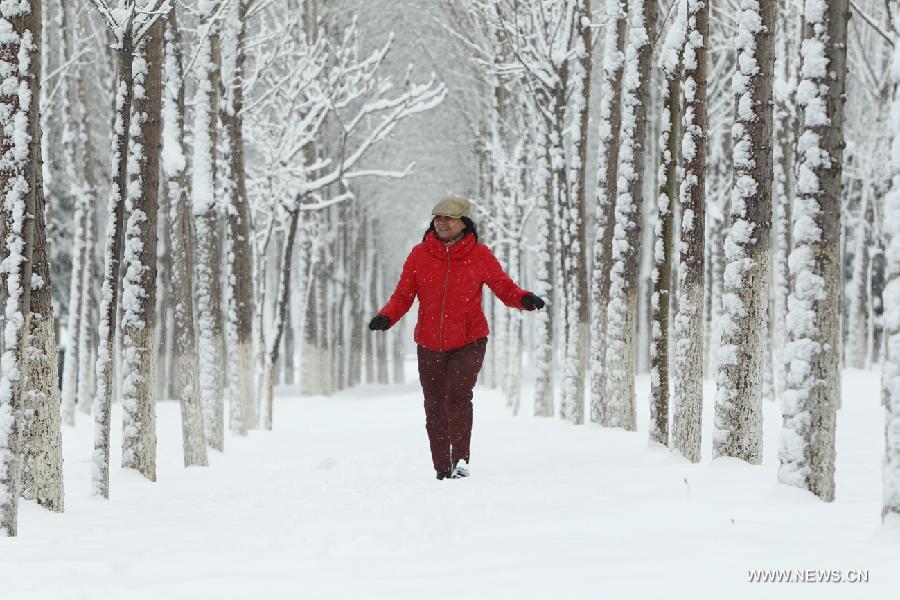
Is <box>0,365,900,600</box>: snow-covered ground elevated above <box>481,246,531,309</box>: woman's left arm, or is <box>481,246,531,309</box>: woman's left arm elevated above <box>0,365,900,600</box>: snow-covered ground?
<box>481,246,531,309</box>: woman's left arm

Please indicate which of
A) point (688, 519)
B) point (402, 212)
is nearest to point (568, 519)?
point (688, 519)

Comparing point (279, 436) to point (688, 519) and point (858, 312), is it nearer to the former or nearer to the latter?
point (688, 519)

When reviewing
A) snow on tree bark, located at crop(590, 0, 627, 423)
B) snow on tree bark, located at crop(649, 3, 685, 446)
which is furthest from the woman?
snow on tree bark, located at crop(590, 0, 627, 423)

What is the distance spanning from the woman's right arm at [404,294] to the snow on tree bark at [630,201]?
3284 mm

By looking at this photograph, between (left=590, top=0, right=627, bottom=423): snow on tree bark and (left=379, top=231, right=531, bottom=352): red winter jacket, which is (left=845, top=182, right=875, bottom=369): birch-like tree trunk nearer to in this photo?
(left=590, top=0, right=627, bottom=423): snow on tree bark

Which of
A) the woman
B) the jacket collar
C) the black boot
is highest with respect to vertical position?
the jacket collar

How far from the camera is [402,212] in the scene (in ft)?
131

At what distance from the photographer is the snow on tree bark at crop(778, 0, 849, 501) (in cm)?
461

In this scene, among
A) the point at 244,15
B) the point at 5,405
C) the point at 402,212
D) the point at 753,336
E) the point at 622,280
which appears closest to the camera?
the point at 5,405

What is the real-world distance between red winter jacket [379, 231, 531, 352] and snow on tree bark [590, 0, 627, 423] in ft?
13.9

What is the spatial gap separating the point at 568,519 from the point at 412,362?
2750 inches

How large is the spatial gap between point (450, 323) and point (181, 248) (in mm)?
4253

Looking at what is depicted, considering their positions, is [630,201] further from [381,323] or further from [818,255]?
[818,255]

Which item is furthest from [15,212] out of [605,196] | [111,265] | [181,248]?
[605,196]
